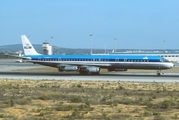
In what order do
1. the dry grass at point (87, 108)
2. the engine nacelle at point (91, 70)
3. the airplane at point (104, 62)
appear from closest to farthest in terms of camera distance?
1. the dry grass at point (87, 108)
2. the airplane at point (104, 62)
3. the engine nacelle at point (91, 70)

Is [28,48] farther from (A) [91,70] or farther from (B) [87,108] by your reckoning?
(B) [87,108]

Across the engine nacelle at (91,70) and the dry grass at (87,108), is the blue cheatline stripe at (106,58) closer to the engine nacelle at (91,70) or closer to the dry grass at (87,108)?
the engine nacelle at (91,70)

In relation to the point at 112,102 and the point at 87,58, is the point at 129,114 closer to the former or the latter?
the point at 112,102

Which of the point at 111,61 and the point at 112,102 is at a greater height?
the point at 111,61

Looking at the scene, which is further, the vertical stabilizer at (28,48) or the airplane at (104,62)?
the vertical stabilizer at (28,48)

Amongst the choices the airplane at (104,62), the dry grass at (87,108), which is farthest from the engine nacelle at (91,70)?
the dry grass at (87,108)

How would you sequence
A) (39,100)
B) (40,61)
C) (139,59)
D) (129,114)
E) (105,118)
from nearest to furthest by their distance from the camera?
(105,118) < (129,114) < (39,100) < (139,59) < (40,61)

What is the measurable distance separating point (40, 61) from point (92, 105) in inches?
1525

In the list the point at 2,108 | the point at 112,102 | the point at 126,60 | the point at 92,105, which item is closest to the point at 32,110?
the point at 2,108

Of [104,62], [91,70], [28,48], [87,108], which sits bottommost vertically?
[87,108]

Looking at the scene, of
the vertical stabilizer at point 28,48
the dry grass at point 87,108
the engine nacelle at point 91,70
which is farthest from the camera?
the vertical stabilizer at point 28,48

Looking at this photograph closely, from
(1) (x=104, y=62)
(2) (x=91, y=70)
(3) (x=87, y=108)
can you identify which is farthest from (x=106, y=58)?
(3) (x=87, y=108)

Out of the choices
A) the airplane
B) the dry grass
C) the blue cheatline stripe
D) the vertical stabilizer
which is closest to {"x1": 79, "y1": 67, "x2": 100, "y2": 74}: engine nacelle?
the airplane

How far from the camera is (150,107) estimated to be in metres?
23.4
